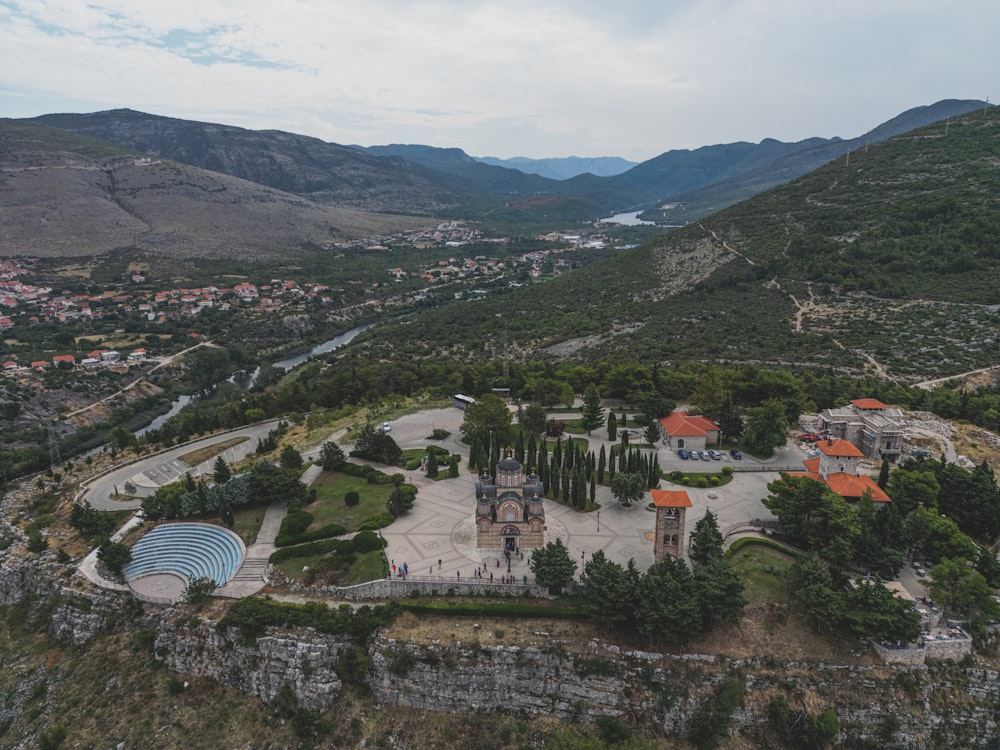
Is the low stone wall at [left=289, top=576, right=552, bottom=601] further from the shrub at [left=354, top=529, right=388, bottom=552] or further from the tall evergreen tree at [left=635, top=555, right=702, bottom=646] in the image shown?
the tall evergreen tree at [left=635, top=555, right=702, bottom=646]

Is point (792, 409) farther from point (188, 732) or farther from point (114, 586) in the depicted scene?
point (114, 586)

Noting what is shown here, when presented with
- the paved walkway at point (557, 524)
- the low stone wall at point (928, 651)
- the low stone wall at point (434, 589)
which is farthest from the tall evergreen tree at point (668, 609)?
the low stone wall at point (928, 651)

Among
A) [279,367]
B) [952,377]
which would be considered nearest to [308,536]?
[952,377]

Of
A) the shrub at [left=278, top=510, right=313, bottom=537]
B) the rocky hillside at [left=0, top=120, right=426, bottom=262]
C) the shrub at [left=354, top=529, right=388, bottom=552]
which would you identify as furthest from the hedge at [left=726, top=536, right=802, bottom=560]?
A: the rocky hillside at [left=0, top=120, right=426, bottom=262]

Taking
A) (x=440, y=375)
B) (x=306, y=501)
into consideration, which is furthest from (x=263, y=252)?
(x=306, y=501)

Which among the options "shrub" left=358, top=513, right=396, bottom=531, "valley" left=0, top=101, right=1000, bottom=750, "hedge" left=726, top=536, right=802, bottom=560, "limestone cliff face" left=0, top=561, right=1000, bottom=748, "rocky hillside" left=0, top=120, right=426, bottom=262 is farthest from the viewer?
"rocky hillside" left=0, top=120, right=426, bottom=262

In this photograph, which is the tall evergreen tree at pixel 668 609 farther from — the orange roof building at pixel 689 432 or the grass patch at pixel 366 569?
the orange roof building at pixel 689 432
